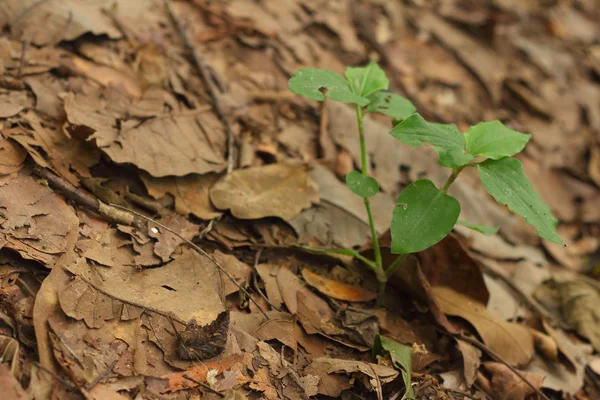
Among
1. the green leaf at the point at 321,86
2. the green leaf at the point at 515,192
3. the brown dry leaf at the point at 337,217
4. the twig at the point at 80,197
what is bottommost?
the brown dry leaf at the point at 337,217

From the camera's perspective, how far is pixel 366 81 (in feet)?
7.50

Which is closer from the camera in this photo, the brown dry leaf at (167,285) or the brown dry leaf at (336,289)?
the brown dry leaf at (167,285)

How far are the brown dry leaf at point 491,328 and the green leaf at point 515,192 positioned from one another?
2.22ft

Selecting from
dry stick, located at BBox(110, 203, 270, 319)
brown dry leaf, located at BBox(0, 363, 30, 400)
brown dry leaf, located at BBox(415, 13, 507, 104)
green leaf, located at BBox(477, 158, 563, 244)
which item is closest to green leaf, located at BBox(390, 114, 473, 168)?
green leaf, located at BBox(477, 158, 563, 244)

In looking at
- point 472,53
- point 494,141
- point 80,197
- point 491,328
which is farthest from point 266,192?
point 472,53

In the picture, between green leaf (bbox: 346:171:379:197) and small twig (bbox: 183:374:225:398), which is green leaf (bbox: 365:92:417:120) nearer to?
green leaf (bbox: 346:171:379:197)

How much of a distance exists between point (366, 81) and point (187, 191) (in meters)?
0.94

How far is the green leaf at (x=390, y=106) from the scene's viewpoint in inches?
88.3

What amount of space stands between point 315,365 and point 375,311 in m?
0.44

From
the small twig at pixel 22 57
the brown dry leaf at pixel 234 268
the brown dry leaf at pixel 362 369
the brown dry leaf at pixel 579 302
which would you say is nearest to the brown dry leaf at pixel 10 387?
the brown dry leaf at pixel 234 268

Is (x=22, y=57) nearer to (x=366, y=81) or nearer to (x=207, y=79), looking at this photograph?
(x=207, y=79)

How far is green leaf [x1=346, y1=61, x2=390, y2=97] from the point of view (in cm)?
225

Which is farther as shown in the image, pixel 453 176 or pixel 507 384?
pixel 507 384

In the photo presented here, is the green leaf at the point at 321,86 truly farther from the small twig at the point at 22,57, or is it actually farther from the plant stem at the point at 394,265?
the small twig at the point at 22,57
